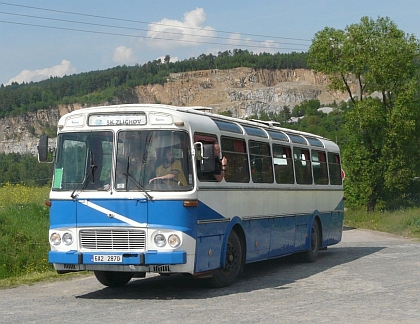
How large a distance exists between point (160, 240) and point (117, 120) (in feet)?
6.49

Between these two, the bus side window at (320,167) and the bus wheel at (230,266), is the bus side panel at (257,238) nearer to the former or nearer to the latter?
the bus wheel at (230,266)

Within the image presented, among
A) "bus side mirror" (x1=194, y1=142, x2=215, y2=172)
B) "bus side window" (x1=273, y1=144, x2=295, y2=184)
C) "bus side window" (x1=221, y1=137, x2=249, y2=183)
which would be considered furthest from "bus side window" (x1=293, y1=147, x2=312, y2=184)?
"bus side mirror" (x1=194, y1=142, x2=215, y2=172)

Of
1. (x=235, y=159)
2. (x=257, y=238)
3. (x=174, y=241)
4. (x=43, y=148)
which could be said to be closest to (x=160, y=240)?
(x=174, y=241)

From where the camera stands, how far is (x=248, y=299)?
1192 centimetres

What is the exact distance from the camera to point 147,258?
1185cm

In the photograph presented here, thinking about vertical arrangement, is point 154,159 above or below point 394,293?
above

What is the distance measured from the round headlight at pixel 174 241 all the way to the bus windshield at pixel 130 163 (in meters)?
0.69

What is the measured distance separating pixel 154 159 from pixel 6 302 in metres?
3.08

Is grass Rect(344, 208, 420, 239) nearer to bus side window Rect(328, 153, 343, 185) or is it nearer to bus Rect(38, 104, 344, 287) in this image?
bus side window Rect(328, 153, 343, 185)

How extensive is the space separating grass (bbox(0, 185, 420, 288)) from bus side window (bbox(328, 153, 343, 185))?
6.91 meters

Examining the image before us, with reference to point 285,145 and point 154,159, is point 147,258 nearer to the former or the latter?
point 154,159

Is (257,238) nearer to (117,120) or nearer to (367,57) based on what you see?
(117,120)

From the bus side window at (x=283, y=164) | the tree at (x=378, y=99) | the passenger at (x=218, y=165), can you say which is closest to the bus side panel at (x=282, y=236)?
the bus side window at (x=283, y=164)

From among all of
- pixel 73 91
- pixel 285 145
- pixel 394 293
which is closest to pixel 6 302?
pixel 394 293
